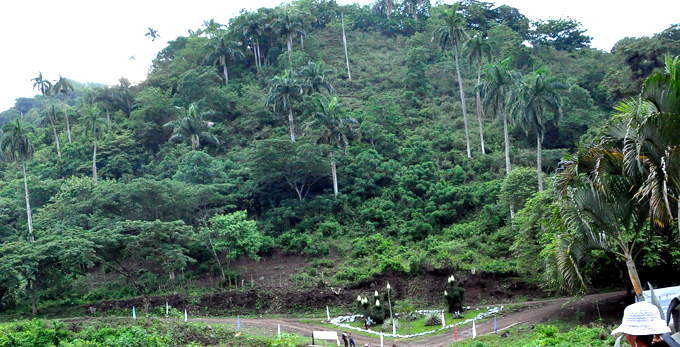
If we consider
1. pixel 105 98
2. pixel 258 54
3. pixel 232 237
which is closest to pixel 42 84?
pixel 105 98

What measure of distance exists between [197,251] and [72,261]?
8036mm

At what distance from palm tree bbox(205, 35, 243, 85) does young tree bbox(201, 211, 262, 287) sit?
2966 centimetres

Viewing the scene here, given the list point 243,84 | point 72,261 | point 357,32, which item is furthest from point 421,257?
point 357,32

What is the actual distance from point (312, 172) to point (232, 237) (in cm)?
978

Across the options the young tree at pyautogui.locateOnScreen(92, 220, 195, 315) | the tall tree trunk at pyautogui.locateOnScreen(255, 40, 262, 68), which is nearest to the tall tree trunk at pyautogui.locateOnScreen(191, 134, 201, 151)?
the young tree at pyautogui.locateOnScreen(92, 220, 195, 315)

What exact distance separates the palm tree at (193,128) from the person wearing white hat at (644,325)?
146ft

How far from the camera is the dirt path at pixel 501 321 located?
854 inches

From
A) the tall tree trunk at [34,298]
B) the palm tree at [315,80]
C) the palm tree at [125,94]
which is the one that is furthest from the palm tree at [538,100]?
the palm tree at [125,94]

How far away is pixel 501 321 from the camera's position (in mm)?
23797

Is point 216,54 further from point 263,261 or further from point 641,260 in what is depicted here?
point 641,260

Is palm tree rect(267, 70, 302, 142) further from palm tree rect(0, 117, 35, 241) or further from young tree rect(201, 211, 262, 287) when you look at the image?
palm tree rect(0, 117, 35, 241)

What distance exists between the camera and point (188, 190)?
120 feet

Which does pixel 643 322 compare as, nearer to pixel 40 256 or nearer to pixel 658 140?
pixel 658 140

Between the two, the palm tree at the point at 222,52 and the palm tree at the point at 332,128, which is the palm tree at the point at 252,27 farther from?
the palm tree at the point at 332,128
